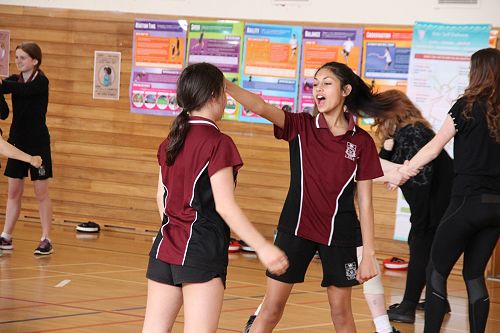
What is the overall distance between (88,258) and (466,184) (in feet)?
14.6

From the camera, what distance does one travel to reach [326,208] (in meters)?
4.33

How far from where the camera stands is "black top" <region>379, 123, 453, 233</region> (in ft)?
20.1

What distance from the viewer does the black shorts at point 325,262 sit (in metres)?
4.30

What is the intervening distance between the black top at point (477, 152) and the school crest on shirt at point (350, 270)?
84cm

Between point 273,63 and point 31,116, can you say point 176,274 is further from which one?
point 273,63

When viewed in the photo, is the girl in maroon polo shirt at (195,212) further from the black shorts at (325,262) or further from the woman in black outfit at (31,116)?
the woman in black outfit at (31,116)

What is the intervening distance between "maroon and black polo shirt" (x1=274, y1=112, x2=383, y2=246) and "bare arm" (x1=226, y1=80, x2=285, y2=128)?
0.05 meters

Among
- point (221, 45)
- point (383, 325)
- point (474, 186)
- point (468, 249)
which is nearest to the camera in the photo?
point (474, 186)

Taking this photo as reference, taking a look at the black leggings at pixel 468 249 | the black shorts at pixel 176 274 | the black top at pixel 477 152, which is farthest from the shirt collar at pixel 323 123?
the black shorts at pixel 176 274

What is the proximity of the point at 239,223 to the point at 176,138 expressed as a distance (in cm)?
43

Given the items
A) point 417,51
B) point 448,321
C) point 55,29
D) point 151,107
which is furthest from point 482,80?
point 55,29

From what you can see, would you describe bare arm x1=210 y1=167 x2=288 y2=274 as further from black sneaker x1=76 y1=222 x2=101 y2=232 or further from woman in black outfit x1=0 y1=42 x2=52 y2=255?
black sneaker x1=76 y1=222 x2=101 y2=232

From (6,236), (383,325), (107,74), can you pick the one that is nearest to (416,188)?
(383,325)

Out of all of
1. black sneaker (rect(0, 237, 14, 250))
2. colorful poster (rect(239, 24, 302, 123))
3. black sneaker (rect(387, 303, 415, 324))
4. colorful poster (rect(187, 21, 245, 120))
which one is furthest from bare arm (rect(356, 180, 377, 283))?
colorful poster (rect(187, 21, 245, 120))
